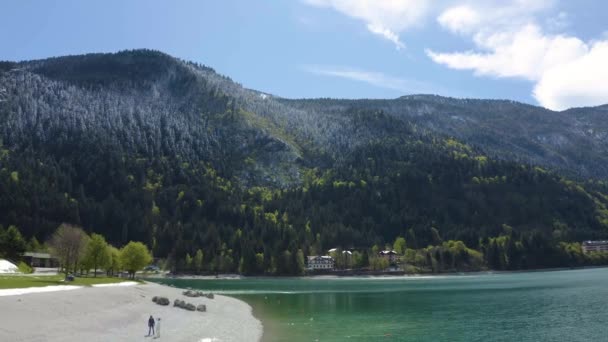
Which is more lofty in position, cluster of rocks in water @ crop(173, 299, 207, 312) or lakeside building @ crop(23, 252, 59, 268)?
lakeside building @ crop(23, 252, 59, 268)

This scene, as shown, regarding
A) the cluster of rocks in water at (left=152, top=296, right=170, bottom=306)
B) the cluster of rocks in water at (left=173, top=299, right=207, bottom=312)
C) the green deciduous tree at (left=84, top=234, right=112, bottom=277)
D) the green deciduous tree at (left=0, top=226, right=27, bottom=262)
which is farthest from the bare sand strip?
the green deciduous tree at (left=0, top=226, right=27, bottom=262)

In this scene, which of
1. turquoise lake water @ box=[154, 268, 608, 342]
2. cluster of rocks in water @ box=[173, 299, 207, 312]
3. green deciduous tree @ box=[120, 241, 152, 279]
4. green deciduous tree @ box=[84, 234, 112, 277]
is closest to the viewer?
Answer: turquoise lake water @ box=[154, 268, 608, 342]

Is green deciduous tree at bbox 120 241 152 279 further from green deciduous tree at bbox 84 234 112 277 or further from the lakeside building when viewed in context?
the lakeside building

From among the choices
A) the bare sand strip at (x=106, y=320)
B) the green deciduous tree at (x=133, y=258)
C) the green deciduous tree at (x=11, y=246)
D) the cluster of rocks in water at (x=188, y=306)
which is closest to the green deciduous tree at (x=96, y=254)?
the green deciduous tree at (x=133, y=258)

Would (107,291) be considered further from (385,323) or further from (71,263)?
(71,263)

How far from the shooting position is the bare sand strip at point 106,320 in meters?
42.3

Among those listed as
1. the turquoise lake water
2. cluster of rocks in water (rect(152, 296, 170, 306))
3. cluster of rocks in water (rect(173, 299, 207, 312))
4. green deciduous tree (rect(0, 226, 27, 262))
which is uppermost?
green deciduous tree (rect(0, 226, 27, 262))

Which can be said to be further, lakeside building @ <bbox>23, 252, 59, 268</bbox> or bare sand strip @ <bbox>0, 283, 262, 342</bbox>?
lakeside building @ <bbox>23, 252, 59, 268</bbox>

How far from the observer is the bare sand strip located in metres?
42.3

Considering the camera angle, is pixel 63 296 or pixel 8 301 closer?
pixel 8 301

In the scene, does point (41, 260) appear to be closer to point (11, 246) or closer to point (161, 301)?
point (11, 246)


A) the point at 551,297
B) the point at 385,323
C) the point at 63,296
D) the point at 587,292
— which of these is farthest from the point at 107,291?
the point at 587,292

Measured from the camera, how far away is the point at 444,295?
107125mm

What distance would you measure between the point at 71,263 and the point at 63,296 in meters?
70.2
